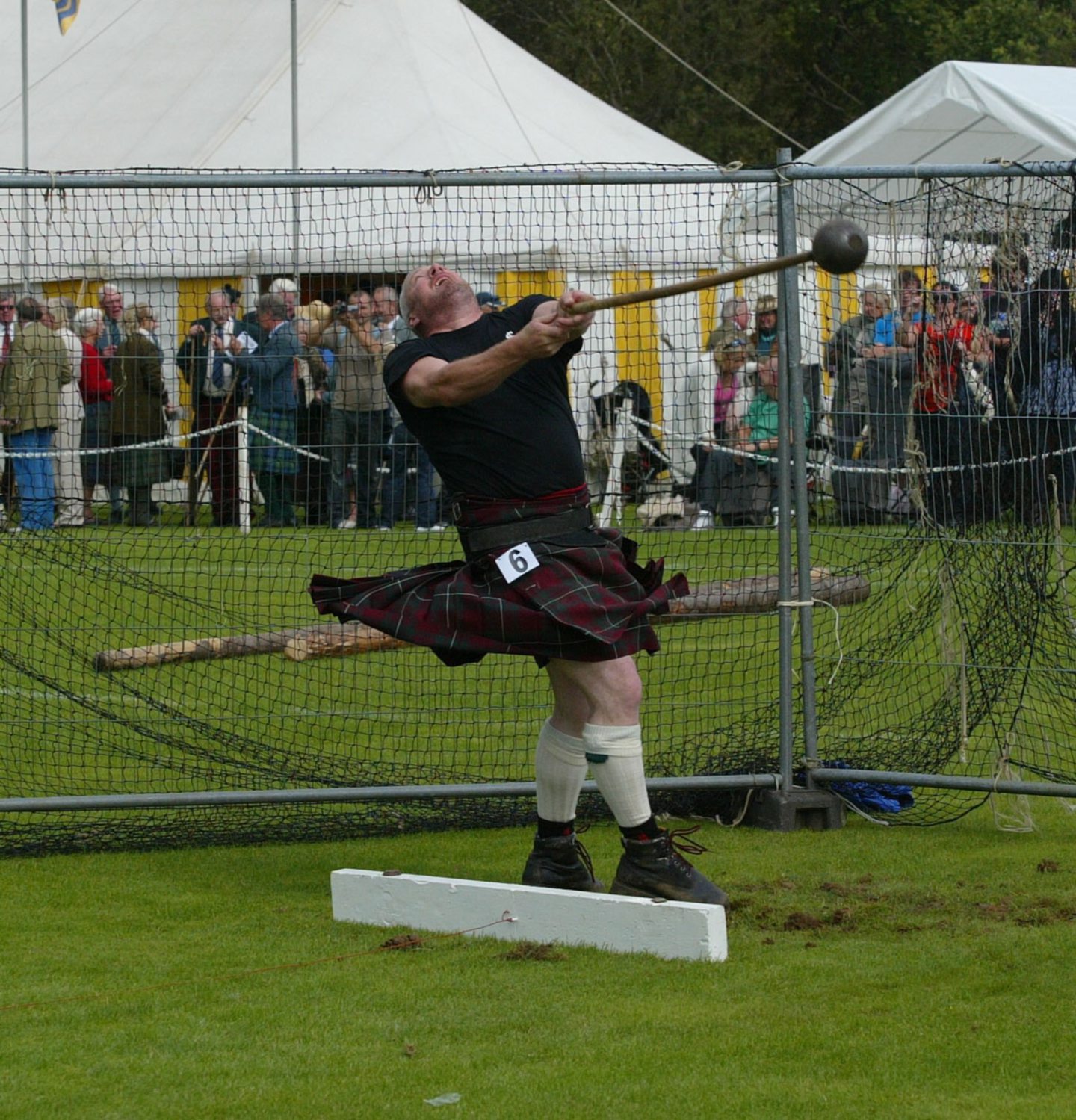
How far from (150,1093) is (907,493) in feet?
10.6

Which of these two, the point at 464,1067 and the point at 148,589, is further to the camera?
the point at 148,589

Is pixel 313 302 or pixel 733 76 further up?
pixel 733 76

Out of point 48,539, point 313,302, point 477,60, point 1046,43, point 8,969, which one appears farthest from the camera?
point 1046,43

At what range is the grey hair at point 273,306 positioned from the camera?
5.89 m

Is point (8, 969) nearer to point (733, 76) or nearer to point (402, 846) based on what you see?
point (402, 846)

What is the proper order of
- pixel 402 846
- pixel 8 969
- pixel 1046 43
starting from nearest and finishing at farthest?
pixel 8 969
pixel 402 846
pixel 1046 43

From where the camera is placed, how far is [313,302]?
20.6 ft

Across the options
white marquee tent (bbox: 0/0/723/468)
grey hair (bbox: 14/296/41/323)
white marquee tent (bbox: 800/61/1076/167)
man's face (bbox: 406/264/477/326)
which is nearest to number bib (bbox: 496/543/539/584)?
man's face (bbox: 406/264/477/326)

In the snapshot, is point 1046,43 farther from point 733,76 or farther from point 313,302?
point 313,302

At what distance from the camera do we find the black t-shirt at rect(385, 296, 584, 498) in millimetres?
4512

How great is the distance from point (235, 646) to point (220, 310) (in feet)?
5.73

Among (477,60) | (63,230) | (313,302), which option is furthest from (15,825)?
(477,60)

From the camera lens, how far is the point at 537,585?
445cm

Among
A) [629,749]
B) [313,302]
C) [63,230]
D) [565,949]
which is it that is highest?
[63,230]
